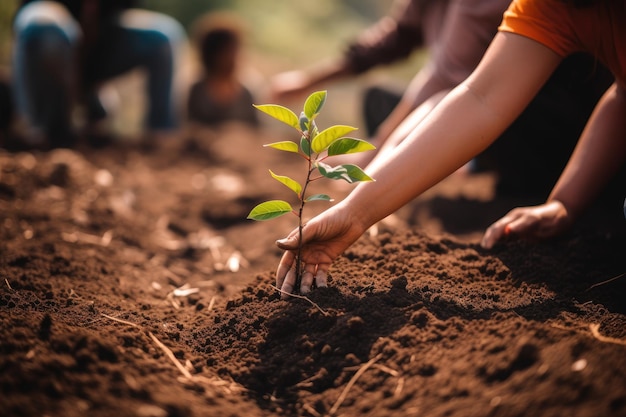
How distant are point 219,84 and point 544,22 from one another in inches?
156

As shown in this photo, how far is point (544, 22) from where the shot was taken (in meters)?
1.80

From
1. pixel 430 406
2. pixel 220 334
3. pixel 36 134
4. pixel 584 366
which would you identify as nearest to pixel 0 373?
pixel 220 334

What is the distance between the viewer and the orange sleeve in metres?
1.80

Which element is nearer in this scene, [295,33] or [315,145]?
[315,145]

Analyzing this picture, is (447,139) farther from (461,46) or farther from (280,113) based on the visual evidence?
(461,46)

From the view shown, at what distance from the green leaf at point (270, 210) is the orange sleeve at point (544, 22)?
822 millimetres

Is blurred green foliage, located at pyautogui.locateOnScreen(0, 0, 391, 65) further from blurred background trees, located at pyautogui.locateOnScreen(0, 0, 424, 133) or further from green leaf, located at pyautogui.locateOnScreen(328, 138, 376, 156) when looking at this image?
green leaf, located at pyautogui.locateOnScreen(328, 138, 376, 156)

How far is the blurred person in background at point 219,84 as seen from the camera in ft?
17.6

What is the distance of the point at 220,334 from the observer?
1.78 meters

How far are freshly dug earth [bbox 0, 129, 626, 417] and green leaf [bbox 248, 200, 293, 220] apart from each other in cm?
24

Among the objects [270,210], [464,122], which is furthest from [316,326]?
[464,122]

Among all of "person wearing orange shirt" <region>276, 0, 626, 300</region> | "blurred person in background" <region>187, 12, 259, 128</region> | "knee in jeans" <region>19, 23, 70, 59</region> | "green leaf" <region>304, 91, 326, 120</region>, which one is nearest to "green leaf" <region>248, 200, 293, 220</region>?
"person wearing orange shirt" <region>276, 0, 626, 300</region>

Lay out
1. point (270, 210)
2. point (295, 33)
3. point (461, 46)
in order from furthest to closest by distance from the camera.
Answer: point (295, 33) → point (461, 46) → point (270, 210)

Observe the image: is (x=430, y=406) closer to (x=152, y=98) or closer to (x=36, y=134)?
(x=36, y=134)
